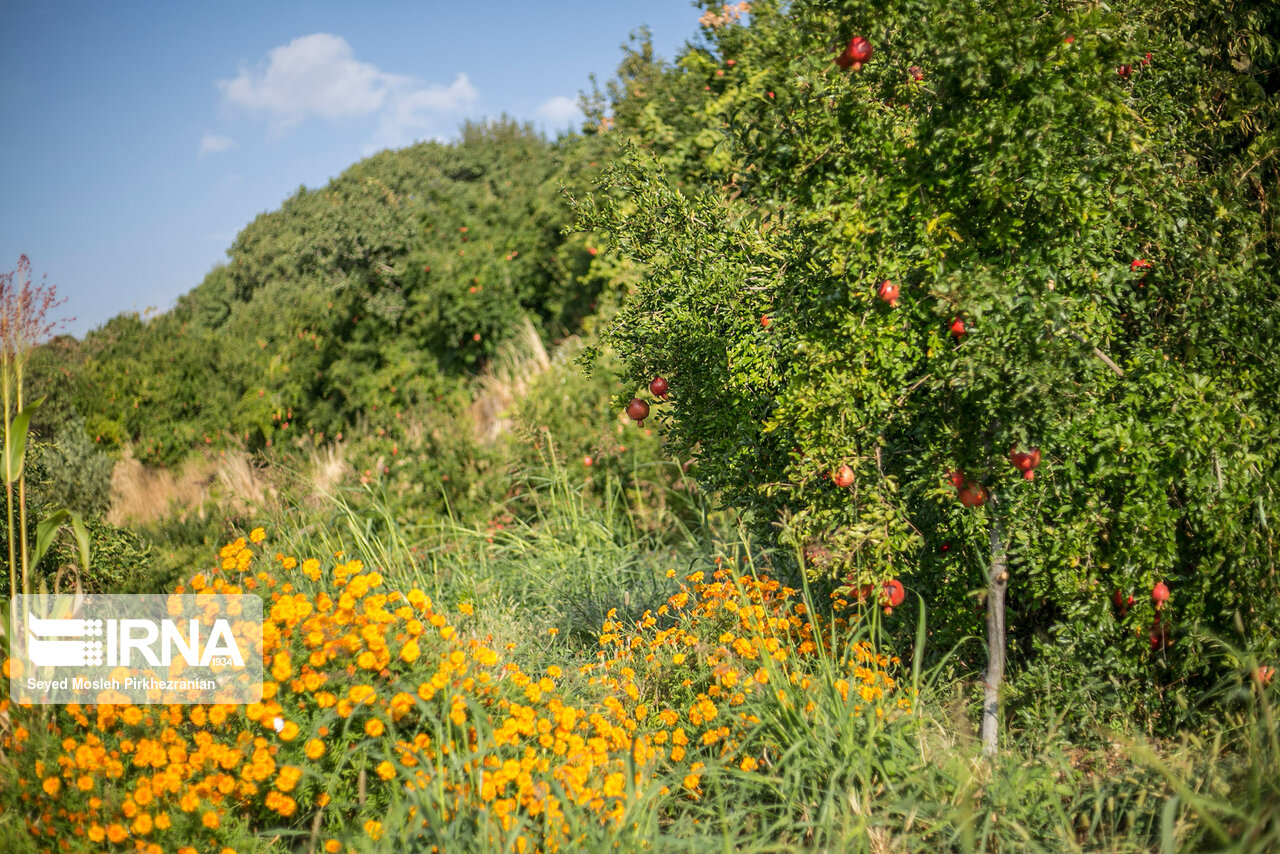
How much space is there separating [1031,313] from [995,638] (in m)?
1.18

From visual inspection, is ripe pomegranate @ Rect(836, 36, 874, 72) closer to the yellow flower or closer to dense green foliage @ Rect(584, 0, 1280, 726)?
dense green foliage @ Rect(584, 0, 1280, 726)

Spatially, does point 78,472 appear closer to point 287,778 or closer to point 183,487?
point 183,487

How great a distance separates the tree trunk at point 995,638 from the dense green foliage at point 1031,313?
1.8 inches

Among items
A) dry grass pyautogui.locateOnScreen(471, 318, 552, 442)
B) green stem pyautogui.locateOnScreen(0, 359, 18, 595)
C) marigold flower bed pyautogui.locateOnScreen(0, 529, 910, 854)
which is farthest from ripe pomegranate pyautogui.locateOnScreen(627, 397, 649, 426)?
dry grass pyautogui.locateOnScreen(471, 318, 552, 442)

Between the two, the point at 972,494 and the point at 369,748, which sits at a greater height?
the point at 972,494

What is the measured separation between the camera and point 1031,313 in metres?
2.29

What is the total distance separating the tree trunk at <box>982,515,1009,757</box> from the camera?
8.77 feet

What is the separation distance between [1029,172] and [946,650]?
1.93m

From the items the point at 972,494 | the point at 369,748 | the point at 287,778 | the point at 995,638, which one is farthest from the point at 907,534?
the point at 287,778

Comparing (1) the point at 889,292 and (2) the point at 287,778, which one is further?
(1) the point at 889,292

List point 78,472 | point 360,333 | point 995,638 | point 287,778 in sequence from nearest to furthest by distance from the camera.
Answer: point 287,778 < point 995,638 < point 78,472 < point 360,333

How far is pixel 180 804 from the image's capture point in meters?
2.08

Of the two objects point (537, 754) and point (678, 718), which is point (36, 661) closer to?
point (537, 754)

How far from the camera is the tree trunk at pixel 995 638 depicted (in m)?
2.67
